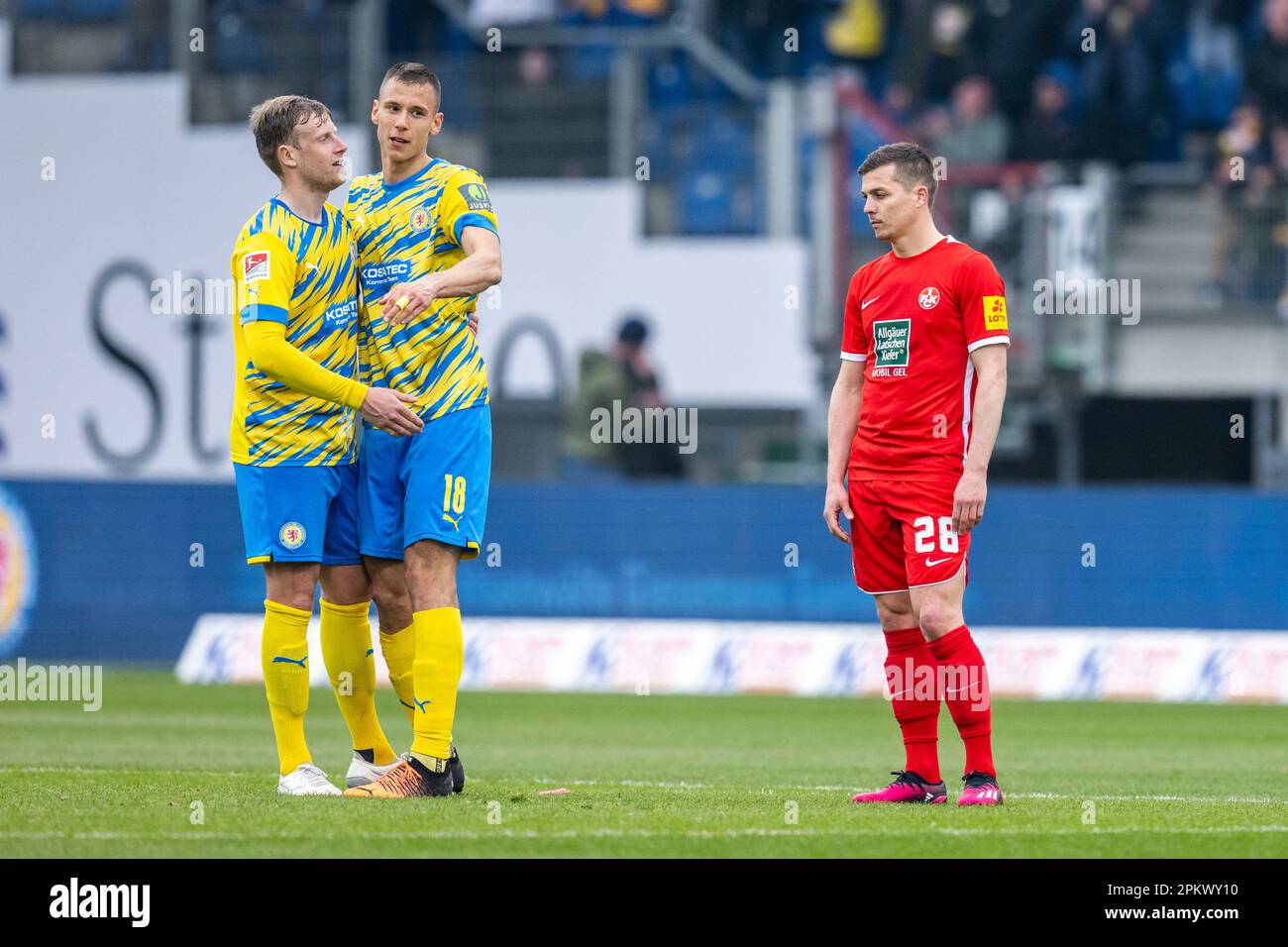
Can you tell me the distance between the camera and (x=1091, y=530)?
1680cm

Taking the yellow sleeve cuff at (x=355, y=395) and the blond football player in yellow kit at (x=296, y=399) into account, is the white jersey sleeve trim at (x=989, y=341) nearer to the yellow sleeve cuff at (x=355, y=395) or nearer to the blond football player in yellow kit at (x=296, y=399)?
the blond football player in yellow kit at (x=296, y=399)

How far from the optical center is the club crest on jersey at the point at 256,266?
693 centimetres

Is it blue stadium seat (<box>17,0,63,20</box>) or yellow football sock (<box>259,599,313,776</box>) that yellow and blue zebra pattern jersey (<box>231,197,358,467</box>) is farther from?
blue stadium seat (<box>17,0,63,20</box>)

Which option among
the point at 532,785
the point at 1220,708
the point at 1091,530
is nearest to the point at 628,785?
the point at 532,785

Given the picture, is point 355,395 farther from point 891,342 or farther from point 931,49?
point 931,49

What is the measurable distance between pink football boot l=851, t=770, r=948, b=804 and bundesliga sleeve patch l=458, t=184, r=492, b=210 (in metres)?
2.58

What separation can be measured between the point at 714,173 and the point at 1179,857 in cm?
1387

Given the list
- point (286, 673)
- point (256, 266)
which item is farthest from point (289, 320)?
point (286, 673)

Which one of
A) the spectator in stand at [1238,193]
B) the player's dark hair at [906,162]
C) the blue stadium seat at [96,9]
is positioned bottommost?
the player's dark hair at [906,162]

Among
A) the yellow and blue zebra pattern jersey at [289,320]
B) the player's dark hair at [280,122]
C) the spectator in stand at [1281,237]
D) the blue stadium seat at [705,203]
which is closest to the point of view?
the yellow and blue zebra pattern jersey at [289,320]

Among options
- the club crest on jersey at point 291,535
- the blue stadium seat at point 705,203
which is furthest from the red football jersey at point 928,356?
the blue stadium seat at point 705,203
